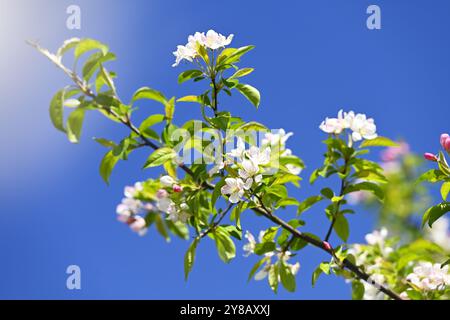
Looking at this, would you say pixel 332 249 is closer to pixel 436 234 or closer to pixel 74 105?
pixel 74 105

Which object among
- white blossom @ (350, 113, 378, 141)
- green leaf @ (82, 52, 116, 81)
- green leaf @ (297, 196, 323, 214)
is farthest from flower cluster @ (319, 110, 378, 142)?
green leaf @ (82, 52, 116, 81)

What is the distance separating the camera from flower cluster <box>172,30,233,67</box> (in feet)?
5.21

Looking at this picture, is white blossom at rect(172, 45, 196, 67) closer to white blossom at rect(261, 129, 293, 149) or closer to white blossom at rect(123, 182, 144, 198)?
white blossom at rect(261, 129, 293, 149)

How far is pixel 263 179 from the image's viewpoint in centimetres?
162

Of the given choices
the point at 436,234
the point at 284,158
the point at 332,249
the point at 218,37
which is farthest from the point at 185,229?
the point at 436,234

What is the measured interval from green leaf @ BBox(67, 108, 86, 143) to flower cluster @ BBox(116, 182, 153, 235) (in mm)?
654

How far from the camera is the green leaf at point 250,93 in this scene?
161 cm

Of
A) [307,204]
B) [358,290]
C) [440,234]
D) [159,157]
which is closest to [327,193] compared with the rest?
[307,204]

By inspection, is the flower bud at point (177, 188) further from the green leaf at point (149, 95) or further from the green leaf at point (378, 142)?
the green leaf at point (378, 142)

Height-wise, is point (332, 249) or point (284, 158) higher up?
point (284, 158)

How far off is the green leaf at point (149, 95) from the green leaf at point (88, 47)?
189 millimetres
